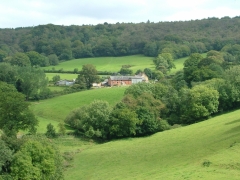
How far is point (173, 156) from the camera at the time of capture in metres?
44.8

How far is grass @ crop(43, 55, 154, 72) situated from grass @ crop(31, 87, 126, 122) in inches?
1791

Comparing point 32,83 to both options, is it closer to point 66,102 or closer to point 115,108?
point 66,102

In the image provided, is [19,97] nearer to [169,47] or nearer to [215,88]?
[215,88]

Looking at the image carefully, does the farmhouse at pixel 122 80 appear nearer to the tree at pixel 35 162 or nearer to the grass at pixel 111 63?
the grass at pixel 111 63

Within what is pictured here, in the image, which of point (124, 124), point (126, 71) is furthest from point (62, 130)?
point (126, 71)

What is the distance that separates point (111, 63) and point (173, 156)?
122 m

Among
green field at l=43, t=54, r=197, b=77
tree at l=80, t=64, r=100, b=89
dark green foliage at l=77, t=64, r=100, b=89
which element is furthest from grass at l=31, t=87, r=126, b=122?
green field at l=43, t=54, r=197, b=77

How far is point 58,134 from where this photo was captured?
64.9 m

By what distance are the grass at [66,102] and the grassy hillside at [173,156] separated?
27.3 m

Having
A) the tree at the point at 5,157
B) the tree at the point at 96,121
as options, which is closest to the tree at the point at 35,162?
the tree at the point at 5,157

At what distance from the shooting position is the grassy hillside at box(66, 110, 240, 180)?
3725 cm

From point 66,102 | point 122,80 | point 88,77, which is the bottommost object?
point 66,102

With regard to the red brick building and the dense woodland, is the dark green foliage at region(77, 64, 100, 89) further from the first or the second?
the red brick building

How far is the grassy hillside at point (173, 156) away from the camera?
1467 inches
